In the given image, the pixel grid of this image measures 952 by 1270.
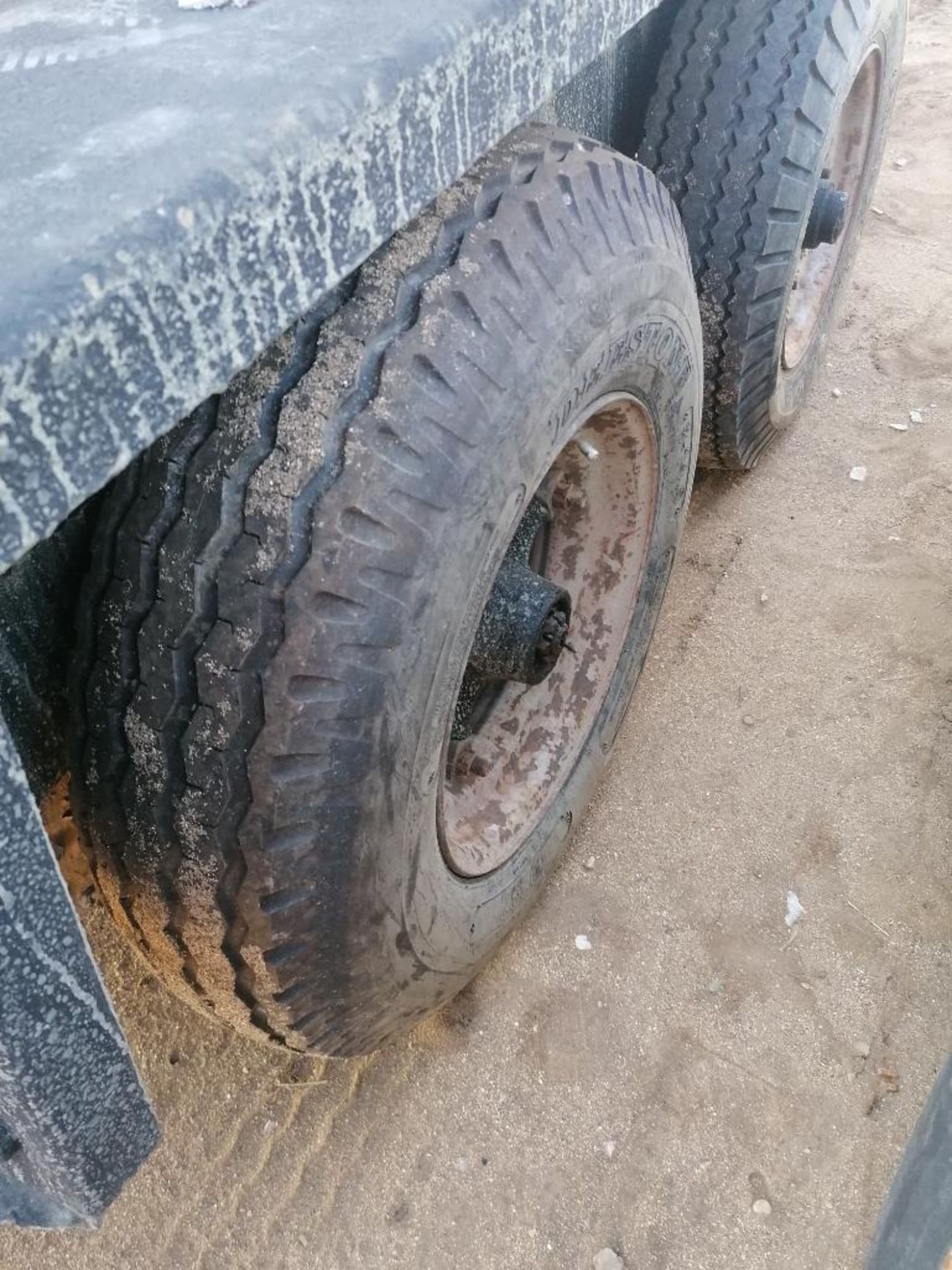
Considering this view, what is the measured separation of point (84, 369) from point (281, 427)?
16.4 inches

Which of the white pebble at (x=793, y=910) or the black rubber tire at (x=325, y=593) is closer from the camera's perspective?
the black rubber tire at (x=325, y=593)

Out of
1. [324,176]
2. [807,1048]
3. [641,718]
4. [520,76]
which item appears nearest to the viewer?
[324,176]

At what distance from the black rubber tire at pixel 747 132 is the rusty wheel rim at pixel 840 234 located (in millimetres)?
649

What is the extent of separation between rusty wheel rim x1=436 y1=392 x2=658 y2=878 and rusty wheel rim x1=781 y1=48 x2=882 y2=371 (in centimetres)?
115

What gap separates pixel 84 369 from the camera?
64 centimetres

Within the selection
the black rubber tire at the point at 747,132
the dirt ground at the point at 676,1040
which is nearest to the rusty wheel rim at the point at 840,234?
the black rubber tire at the point at 747,132

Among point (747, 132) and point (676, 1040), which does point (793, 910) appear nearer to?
point (676, 1040)

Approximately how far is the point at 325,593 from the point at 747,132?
1518 mm

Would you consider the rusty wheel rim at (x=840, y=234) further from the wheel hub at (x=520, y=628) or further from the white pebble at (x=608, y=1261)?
the white pebble at (x=608, y=1261)

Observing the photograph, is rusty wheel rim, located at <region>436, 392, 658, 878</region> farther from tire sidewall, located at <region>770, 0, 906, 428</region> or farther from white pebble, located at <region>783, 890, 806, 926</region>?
tire sidewall, located at <region>770, 0, 906, 428</region>

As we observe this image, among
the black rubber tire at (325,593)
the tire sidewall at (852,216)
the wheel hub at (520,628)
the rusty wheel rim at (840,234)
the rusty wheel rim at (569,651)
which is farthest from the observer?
the rusty wheel rim at (840,234)

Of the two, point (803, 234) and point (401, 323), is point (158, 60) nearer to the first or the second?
point (401, 323)

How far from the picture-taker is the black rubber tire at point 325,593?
1059 mm

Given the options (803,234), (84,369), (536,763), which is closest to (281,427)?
(84,369)
